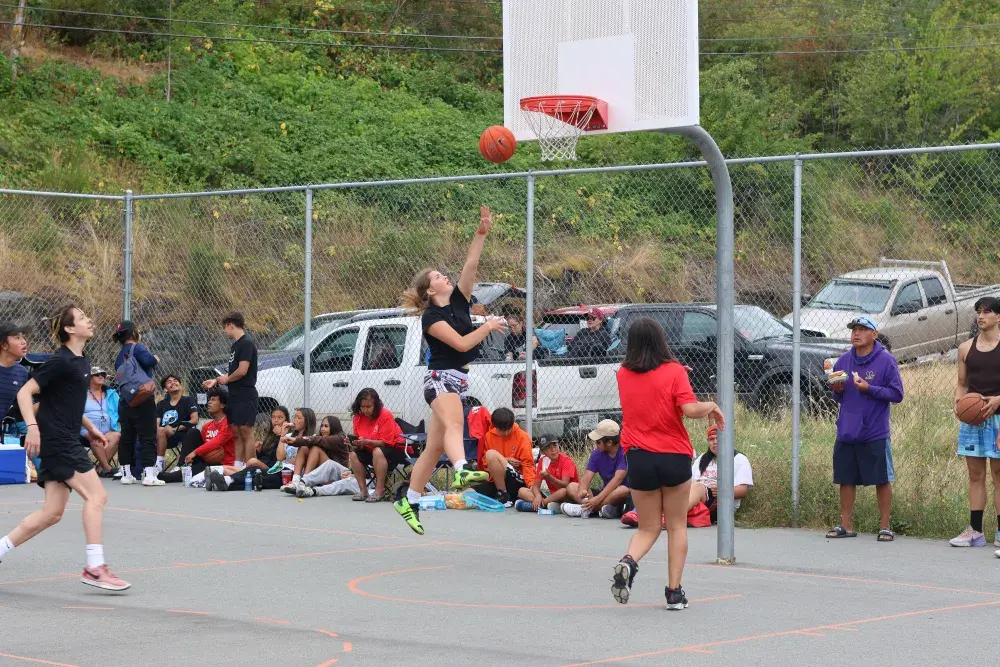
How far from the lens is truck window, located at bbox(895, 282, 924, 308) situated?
14.3 meters

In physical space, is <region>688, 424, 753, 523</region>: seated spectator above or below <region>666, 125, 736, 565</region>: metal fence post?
below

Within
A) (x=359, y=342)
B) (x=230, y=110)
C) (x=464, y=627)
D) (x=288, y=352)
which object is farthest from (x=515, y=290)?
(x=230, y=110)

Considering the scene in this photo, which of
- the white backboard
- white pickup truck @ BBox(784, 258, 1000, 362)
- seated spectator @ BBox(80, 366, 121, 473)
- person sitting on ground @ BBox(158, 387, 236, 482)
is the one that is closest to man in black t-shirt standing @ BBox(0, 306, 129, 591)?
the white backboard

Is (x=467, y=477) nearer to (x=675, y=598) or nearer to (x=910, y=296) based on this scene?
(x=675, y=598)

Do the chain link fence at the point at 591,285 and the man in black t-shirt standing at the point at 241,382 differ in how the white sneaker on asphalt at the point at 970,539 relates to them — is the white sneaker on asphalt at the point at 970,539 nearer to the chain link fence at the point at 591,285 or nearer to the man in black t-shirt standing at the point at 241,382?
the chain link fence at the point at 591,285

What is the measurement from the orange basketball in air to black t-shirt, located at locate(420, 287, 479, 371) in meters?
1.08

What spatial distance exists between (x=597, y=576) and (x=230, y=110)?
73.2 feet

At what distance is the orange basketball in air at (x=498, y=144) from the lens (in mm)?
10023

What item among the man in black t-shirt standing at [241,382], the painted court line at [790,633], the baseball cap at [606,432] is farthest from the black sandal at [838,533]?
the man in black t-shirt standing at [241,382]

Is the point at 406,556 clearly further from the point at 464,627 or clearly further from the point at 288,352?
the point at 288,352

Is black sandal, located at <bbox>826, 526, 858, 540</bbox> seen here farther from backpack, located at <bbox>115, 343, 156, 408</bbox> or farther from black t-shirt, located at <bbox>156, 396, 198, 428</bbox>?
black t-shirt, located at <bbox>156, 396, 198, 428</bbox>

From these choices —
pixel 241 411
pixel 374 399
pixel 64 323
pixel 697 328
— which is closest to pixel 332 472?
pixel 374 399

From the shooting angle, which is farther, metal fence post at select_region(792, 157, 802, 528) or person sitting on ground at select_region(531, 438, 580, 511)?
person sitting on ground at select_region(531, 438, 580, 511)

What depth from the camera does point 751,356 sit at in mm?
13594
